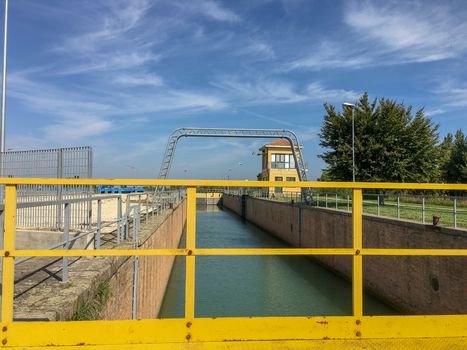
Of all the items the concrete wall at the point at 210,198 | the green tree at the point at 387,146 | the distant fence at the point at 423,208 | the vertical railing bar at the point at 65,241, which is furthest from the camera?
the concrete wall at the point at 210,198

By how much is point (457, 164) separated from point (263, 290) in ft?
98.5

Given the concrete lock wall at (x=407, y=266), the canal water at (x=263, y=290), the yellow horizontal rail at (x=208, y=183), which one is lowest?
the canal water at (x=263, y=290)

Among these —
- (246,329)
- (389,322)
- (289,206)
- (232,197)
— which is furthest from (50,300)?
(232,197)

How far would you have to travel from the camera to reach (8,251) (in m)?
2.90

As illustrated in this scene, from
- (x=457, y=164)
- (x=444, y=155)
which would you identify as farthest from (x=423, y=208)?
(x=457, y=164)

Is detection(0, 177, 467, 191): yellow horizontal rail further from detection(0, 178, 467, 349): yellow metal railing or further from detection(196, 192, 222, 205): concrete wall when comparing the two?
detection(196, 192, 222, 205): concrete wall

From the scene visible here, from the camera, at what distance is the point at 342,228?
18.9 m

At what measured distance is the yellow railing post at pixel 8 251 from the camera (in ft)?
9.53

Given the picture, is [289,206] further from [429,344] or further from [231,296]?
[429,344]

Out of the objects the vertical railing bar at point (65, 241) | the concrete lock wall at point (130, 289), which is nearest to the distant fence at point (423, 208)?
the concrete lock wall at point (130, 289)

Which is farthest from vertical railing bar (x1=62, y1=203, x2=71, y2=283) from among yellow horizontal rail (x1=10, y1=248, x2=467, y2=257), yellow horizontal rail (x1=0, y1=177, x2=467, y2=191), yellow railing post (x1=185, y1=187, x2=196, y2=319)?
yellow railing post (x1=185, y1=187, x2=196, y2=319)

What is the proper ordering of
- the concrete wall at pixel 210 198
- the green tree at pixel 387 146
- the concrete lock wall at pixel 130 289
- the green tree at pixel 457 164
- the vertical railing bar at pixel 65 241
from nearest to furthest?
the vertical railing bar at pixel 65 241
the concrete lock wall at pixel 130 289
the green tree at pixel 387 146
the green tree at pixel 457 164
the concrete wall at pixel 210 198

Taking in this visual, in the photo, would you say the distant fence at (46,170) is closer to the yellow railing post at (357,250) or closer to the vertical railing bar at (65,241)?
the vertical railing bar at (65,241)

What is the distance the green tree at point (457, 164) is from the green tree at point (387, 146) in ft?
46.1
